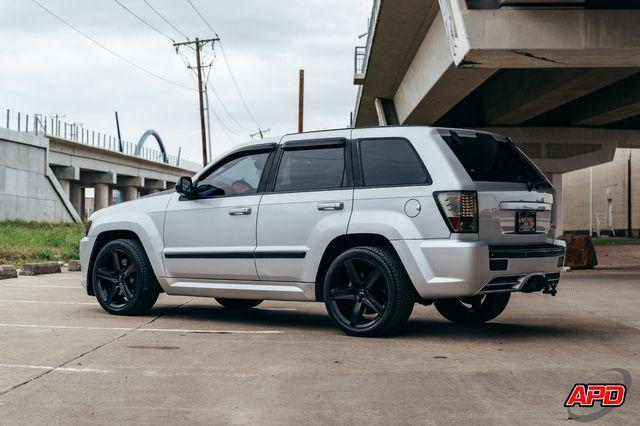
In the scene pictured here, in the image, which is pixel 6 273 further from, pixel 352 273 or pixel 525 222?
pixel 525 222

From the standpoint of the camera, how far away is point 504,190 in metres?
7.42

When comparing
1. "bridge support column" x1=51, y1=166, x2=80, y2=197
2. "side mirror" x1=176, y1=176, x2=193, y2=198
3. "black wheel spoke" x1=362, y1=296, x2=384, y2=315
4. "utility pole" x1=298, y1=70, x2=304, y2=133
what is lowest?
"black wheel spoke" x1=362, y1=296, x2=384, y2=315

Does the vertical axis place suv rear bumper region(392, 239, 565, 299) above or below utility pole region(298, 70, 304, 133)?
below

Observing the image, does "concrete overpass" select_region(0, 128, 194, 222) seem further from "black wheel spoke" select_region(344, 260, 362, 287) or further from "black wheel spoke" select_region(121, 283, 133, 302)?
"black wheel spoke" select_region(344, 260, 362, 287)

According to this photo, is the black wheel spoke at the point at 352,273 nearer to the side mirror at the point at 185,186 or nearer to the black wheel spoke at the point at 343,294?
the black wheel spoke at the point at 343,294

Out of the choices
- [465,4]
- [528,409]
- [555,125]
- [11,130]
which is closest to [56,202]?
[11,130]

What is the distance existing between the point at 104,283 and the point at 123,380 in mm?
4046

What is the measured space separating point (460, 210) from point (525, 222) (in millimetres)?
840

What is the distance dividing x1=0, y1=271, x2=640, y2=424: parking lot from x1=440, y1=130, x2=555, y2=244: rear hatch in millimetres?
967

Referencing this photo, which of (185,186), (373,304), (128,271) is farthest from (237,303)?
(373,304)

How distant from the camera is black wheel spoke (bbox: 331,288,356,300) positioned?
7551 mm

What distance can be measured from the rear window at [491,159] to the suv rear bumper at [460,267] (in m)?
0.68

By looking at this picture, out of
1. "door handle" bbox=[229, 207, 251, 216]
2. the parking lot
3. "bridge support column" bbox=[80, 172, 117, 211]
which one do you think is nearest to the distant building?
"bridge support column" bbox=[80, 172, 117, 211]

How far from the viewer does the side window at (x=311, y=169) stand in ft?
26.1
